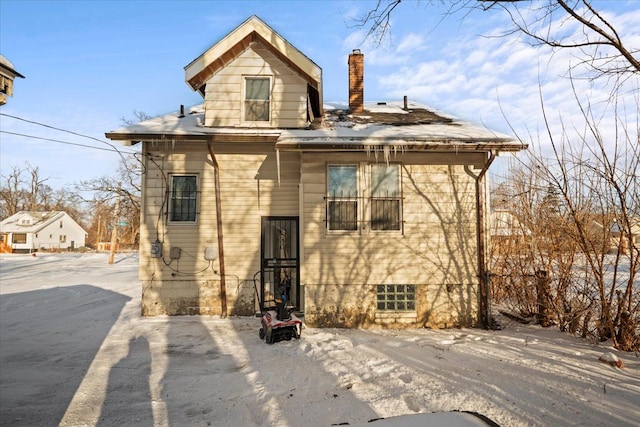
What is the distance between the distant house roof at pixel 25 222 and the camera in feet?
148

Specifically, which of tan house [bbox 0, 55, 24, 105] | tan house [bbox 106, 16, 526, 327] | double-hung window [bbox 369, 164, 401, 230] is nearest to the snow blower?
tan house [bbox 106, 16, 526, 327]

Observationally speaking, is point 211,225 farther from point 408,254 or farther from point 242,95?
point 408,254

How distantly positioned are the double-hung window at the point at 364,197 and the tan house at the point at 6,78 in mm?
5683

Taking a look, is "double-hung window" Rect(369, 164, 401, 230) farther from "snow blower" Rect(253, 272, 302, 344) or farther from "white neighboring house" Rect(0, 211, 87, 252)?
"white neighboring house" Rect(0, 211, 87, 252)

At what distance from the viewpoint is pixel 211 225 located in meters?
9.07

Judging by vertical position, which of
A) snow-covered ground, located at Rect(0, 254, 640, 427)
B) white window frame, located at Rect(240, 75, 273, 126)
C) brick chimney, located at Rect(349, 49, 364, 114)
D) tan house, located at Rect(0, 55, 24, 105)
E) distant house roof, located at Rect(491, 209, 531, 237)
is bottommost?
snow-covered ground, located at Rect(0, 254, 640, 427)

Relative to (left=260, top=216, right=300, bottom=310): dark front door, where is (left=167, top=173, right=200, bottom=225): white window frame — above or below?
above

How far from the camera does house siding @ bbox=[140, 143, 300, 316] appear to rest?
895cm

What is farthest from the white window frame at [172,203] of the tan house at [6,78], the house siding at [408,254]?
the tan house at [6,78]

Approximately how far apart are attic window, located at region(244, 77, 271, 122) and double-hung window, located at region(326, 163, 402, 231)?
8.97 ft

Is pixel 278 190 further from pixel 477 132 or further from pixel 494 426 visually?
pixel 494 426

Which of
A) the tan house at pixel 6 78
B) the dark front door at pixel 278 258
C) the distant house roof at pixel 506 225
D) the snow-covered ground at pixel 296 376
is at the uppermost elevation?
the tan house at pixel 6 78

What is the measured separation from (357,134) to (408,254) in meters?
3.01

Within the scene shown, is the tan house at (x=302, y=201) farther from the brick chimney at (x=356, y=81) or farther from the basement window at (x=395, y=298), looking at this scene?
the brick chimney at (x=356, y=81)
